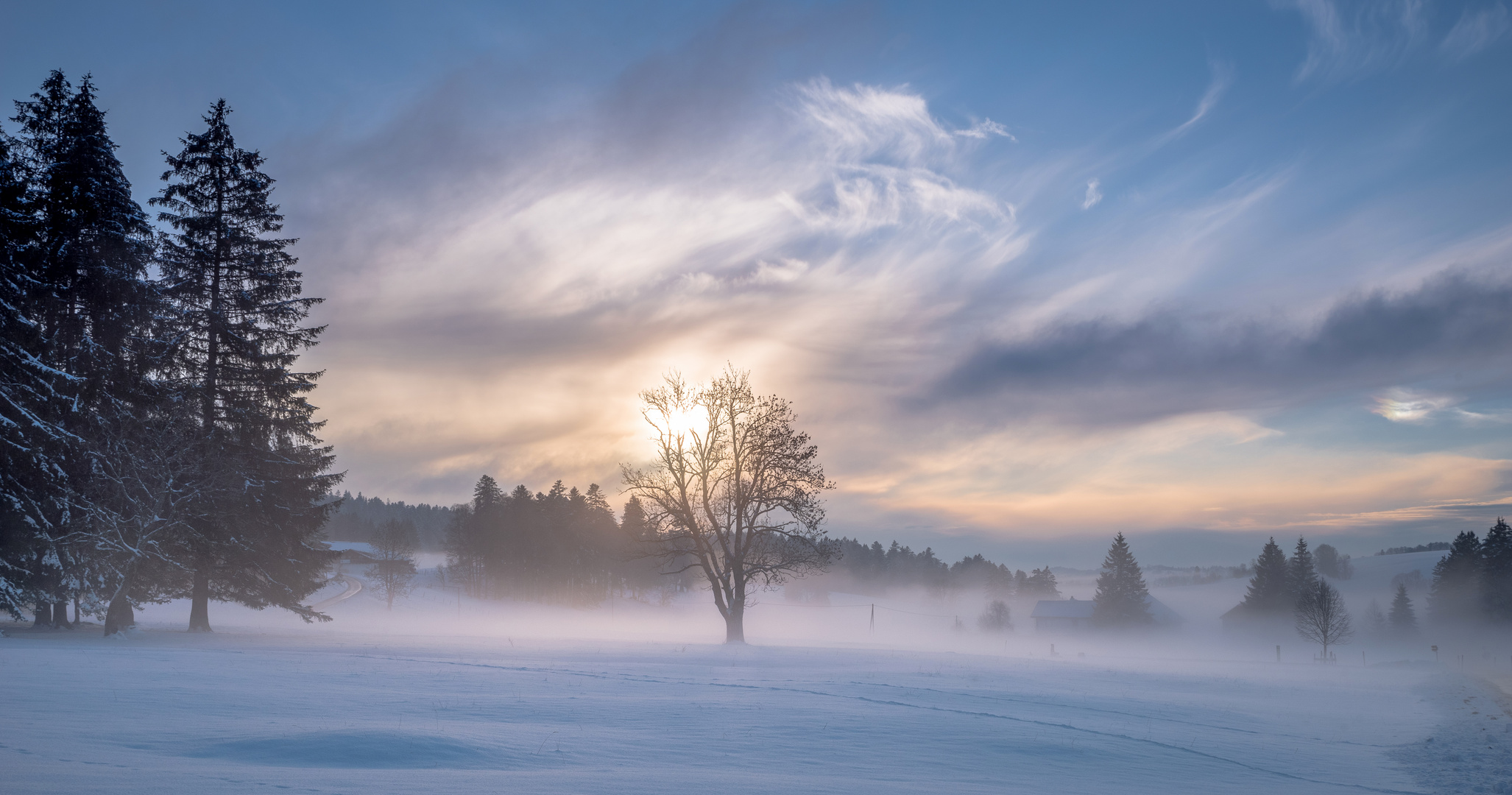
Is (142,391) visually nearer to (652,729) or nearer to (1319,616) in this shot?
(652,729)

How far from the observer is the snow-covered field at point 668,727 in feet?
25.9

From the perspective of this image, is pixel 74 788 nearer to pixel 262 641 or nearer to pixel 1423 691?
pixel 262 641

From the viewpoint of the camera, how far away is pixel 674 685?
16.7 meters

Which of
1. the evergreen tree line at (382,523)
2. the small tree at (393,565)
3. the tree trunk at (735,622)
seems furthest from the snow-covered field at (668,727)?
the evergreen tree line at (382,523)

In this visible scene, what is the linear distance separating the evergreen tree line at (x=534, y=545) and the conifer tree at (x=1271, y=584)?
214ft

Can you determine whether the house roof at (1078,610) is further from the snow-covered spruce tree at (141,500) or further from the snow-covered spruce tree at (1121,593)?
the snow-covered spruce tree at (141,500)

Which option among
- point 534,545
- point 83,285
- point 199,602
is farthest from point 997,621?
point 83,285

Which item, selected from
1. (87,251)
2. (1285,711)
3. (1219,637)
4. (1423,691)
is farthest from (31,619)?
(1219,637)

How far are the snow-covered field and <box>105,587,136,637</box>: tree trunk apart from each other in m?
0.45

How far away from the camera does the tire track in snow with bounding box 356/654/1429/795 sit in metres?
10.5

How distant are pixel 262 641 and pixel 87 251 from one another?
44.0 ft

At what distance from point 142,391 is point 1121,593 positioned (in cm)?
9235

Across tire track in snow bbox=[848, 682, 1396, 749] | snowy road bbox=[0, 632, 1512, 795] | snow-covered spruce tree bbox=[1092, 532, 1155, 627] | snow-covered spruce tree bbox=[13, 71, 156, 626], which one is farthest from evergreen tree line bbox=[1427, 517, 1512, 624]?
snow-covered spruce tree bbox=[13, 71, 156, 626]

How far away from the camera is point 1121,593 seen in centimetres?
9250
